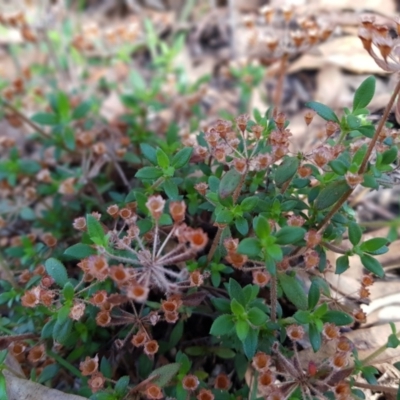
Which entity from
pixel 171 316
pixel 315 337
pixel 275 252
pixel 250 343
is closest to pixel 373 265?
pixel 315 337

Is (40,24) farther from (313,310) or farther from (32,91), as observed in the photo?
(313,310)

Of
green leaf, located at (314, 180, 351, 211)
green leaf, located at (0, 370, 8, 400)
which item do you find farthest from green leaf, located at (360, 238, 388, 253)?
green leaf, located at (0, 370, 8, 400)

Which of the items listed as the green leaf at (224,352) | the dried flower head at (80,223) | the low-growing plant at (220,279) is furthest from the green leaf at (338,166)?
the dried flower head at (80,223)

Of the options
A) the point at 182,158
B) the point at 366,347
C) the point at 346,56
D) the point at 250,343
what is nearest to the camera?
the point at 250,343

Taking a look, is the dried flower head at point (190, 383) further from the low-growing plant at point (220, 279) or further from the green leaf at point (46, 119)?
the green leaf at point (46, 119)

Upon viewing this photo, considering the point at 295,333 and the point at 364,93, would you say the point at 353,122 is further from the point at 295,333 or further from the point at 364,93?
the point at 295,333

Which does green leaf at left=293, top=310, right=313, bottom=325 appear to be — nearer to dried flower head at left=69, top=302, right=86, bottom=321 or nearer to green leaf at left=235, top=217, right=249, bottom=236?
green leaf at left=235, top=217, right=249, bottom=236

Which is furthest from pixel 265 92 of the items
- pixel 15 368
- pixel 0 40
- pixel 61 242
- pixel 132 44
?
pixel 15 368
